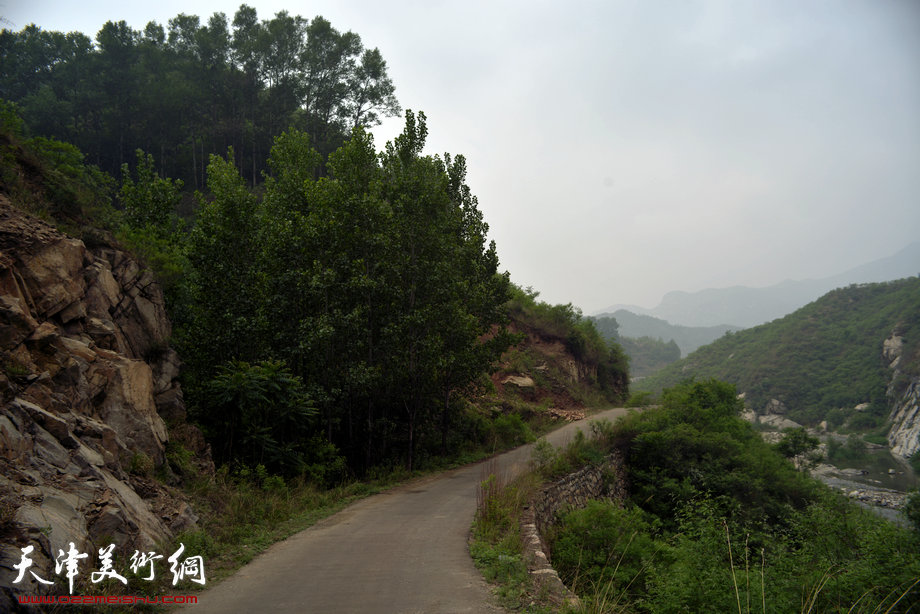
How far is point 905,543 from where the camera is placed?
8289 millimetres

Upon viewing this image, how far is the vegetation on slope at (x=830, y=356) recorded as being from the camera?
54.7m

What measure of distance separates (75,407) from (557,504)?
10898mm

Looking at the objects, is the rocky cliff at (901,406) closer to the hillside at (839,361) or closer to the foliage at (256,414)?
the hillside at (839,361)

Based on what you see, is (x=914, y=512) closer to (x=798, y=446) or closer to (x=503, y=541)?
(x=503, y=541)

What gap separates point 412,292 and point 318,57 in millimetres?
41412

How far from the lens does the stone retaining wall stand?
646 centimetres

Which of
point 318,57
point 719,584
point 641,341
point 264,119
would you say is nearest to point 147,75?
point 264,119

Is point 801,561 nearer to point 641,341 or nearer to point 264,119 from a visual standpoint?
point 264,119

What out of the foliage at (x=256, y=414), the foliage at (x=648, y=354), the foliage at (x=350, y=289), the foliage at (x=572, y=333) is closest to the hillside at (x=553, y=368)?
the foliage at (x=572, y=333)

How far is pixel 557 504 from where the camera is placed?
13.1 metres

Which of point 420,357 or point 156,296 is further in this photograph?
point 420,357

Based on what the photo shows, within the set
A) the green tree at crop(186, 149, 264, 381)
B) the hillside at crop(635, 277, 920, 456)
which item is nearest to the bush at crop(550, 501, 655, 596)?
the green tree at crop(186, 149, 264, 381)

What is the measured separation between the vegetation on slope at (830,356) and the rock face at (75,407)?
42953 millimetres

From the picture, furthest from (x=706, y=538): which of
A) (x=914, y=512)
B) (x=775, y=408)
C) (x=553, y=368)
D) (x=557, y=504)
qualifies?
(x=775, y=408)
